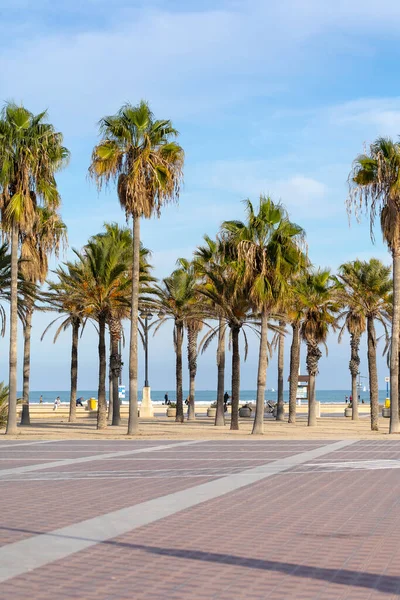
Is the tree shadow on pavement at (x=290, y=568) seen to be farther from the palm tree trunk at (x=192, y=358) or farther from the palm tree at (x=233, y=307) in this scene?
the palm tree trunk at (x=192, y=358)

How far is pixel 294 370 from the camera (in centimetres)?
4872

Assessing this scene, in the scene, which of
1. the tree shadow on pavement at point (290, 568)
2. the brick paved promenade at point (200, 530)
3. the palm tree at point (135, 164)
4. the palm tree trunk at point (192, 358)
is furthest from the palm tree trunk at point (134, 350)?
the tree shadow on pavement at point (290, 568)

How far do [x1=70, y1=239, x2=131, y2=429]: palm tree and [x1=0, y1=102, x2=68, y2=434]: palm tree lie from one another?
613 cm

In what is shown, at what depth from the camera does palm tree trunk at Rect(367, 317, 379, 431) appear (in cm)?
3903

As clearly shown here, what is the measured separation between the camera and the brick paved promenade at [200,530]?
7.78 meters

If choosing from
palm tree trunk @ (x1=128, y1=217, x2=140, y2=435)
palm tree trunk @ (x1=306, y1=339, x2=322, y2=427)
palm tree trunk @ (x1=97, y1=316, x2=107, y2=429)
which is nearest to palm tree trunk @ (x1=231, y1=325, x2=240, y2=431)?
palm tree trunk @ (x1=128, y1=217, x2=140, y2=435)

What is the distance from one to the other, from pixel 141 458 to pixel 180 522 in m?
11.2

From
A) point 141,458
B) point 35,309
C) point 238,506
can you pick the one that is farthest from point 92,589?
point 35,309

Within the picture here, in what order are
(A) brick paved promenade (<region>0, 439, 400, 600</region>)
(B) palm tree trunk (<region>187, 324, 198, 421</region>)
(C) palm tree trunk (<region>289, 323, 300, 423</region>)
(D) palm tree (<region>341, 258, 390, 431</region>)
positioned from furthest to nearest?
1. (B) palm tree trunk (<region>187, 324, 198, 421</region>)
2. (C) palm tree trunk (<region>289, 323, 300, 423</region>)
3. (D) palm tree (<region>341, 258, 390, 431</region>)
4. (A) brick paved promenade (<region>0, 439, 400, 600</region>)

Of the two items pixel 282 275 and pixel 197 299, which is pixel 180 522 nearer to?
pixel 282 275

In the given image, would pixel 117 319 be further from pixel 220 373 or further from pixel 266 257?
pixel 266 257

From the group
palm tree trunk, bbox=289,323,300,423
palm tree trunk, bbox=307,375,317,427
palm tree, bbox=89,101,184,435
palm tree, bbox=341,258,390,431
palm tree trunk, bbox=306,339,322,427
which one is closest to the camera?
palm tree, bbox=89,101,184,435

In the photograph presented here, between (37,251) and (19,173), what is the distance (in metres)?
10.0

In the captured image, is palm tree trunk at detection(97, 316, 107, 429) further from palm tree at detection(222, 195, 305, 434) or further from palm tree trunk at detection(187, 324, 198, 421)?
palm tree trunk at detection(187, 324, 198, 421)
